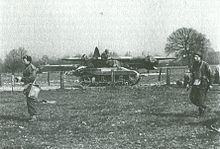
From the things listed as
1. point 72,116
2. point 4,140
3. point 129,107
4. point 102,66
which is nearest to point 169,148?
point 4,140

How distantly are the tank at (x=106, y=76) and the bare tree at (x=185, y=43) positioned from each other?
3913 cm

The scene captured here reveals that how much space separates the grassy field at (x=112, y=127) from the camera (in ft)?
25.1

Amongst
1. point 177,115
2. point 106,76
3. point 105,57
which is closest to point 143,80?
point 105,57

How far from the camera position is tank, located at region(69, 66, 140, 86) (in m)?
26.2

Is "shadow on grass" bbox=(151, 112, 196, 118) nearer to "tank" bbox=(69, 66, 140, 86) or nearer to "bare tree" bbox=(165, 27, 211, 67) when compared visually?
"tank" bbox=(69, 66, 140, 86)

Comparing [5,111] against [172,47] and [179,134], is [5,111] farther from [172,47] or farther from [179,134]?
[172,47]

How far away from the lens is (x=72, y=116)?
441 inches

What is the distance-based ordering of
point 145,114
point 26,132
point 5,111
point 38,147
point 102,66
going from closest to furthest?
point 38,147, point 26,132, point 145,114, point 5,111, point 102,66

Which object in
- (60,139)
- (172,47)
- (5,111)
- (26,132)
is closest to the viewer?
(60,139)

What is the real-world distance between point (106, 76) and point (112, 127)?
1745 cm

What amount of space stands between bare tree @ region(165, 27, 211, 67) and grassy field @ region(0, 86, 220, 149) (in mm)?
53417

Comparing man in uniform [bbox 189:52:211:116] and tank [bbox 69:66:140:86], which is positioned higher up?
man in uniform [bbox 189:52:211:116]

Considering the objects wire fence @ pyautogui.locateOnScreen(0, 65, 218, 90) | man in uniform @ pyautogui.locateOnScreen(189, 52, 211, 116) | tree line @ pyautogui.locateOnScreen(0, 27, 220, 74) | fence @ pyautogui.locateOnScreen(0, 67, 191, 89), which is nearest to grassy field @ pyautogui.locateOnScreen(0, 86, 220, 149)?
man in uniform @ pyautogui.locateOnScreen(189, 52, 211, 116)

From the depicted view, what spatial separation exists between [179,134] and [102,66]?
63.5 feet
